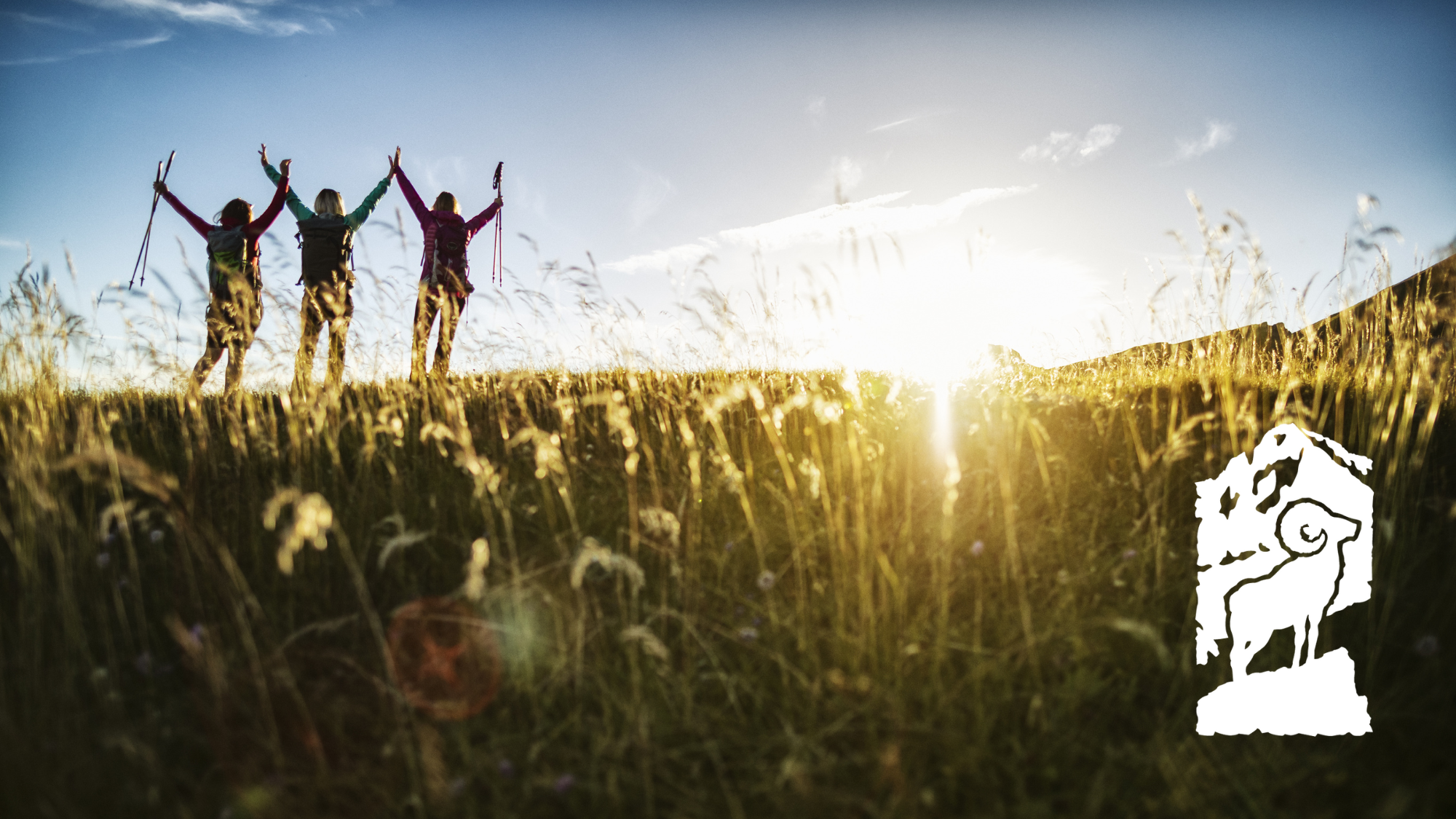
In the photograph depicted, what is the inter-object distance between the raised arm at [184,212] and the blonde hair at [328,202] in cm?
96

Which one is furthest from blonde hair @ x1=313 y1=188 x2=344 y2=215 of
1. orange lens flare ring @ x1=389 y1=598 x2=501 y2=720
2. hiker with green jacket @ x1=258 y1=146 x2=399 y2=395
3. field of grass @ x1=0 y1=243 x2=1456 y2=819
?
orange lens flare ring @ x1=389 y1=598 x2=501 y2=720

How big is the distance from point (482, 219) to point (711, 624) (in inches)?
257

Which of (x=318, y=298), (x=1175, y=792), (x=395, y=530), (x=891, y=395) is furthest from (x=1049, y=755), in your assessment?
(x=318, y=298)

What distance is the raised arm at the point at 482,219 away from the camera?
24.7 ft

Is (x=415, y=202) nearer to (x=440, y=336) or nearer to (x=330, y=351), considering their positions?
(x=440, y=336)

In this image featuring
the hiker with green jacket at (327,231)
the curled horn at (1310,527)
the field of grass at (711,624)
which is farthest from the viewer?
the hiker with green jacket at (327,231)

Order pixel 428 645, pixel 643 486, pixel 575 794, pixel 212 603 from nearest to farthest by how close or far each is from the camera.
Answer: pixel 575 794, pixel 428 645, pixel 212 603, pixel 643 486

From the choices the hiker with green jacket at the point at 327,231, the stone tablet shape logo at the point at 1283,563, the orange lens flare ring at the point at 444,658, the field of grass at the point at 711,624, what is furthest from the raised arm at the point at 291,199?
the stone tablet shape logo at the point at 1283,563

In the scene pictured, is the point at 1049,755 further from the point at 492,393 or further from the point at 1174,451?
the point at 492,393

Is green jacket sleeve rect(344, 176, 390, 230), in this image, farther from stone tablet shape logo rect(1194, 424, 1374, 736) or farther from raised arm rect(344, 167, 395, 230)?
stone tablet shape logo rect(1194, 424, 1374, 736)

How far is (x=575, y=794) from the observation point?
188 cm

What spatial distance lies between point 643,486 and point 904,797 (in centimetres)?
212

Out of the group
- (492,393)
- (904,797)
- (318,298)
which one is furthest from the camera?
(318,298)

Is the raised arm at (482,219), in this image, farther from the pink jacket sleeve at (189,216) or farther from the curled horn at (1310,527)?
the curled horn at (1310,527)
